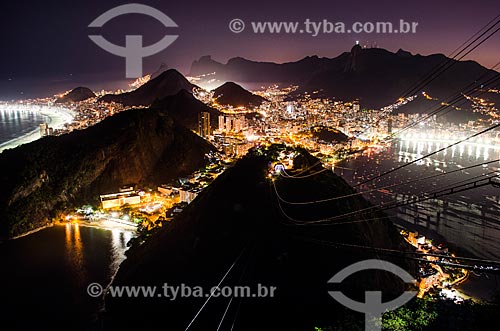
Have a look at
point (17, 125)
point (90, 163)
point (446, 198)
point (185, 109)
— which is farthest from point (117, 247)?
point (17, 125)

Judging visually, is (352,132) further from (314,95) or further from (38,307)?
(38,307)

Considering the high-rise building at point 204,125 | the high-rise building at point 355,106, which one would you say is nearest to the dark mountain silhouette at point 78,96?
the high-rise building at point 204,125

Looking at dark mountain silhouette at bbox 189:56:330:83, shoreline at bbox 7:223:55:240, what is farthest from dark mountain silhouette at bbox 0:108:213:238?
dark mountain silhouette at bbox 189:56:330:83

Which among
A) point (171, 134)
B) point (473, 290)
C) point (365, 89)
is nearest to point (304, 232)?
point (473, 290)

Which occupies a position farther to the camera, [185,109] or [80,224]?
[185,109]

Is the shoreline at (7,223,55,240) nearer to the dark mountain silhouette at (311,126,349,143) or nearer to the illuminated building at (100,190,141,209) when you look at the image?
the illuminated building at (100,190,141,209)

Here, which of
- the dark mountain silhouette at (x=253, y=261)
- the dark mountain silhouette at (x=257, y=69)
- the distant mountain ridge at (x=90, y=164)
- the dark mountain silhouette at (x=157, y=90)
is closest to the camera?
the dark mountain silhouette at (x=253, y=261)

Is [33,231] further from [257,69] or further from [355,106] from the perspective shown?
[257,69]

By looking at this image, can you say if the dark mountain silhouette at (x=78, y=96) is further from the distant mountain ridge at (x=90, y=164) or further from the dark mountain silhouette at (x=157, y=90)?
the distant mountain ridge at (x=90, y=164)
